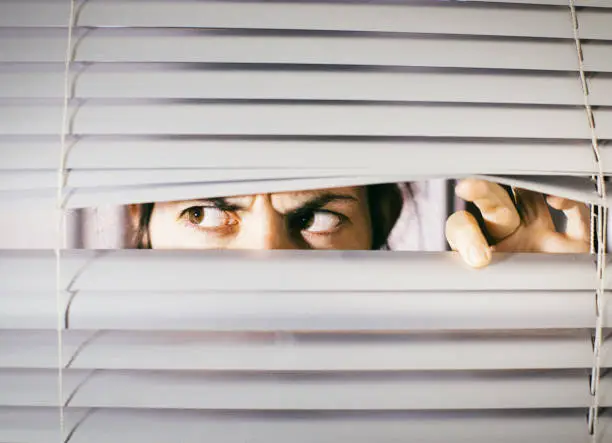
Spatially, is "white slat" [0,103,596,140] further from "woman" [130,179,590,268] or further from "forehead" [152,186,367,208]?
"forehead" [152,186,367,208]

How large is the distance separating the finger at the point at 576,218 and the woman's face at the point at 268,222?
46 cm

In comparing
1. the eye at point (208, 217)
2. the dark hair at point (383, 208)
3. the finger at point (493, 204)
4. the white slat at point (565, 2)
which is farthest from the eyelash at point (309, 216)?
the white slat at point (565, 2)

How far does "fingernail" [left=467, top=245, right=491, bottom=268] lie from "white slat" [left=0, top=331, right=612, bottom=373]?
12 cm

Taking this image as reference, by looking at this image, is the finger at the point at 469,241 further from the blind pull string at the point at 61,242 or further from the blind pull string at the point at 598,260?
the blind pull string at the point at 61,242

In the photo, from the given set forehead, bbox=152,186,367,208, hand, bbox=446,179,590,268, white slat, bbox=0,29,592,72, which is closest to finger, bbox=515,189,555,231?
hand, bbox=446,179,590,268

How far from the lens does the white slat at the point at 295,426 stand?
736mm

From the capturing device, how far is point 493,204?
2.71ft

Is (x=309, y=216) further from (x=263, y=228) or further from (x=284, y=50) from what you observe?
(x=284, y=50)

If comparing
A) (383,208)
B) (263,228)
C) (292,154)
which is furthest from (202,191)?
(383,208)

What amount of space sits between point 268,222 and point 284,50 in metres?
0.33

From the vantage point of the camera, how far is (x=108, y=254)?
Result: 2.43ft

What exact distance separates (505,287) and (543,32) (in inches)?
16.6

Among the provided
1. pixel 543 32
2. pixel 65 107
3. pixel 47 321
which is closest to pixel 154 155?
pixel 65 107

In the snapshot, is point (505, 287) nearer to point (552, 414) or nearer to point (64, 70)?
point (552, 414)
